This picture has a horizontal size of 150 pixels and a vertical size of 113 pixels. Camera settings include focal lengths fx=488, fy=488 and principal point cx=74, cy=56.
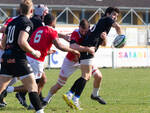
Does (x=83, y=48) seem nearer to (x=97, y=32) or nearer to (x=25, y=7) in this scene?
(x=97, y=32)

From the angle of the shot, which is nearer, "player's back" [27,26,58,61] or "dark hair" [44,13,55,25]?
"player's back" [27,26,58,61]

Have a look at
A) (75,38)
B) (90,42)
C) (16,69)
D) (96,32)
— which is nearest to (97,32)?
(96,32)

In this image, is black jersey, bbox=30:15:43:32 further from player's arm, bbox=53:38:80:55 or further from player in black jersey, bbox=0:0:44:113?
player in black jersey, bbox=0:0:44:113

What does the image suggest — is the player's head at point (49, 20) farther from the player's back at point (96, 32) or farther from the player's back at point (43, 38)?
the player's back at point (96, 32)

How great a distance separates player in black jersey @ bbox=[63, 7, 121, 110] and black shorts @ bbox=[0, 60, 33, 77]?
2305 millimetres

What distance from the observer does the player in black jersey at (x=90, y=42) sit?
1018 cm

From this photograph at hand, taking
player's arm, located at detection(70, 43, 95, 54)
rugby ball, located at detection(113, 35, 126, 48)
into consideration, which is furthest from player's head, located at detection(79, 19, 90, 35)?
rugby ball, located at detection(113, 35, 126, 48)

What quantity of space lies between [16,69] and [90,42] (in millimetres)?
2957

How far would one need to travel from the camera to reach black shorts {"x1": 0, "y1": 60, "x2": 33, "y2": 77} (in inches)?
312

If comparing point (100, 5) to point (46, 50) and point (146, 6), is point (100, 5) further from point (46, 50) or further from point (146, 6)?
point (46, 50)

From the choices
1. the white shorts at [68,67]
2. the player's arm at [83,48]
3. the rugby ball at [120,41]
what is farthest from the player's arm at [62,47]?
the rugby ball at [120,41]

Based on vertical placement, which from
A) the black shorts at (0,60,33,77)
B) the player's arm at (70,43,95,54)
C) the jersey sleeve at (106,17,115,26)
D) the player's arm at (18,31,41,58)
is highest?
the jersey sleeve at (106,17,115,26)

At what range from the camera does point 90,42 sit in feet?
34.6

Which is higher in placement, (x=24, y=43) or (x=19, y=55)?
(x=24, y=43)
